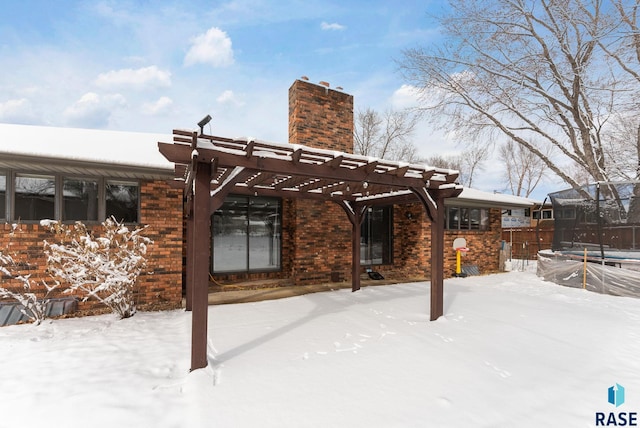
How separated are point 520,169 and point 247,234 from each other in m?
32.2

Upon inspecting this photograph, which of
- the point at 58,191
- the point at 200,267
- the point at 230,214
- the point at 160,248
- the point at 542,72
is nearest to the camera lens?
the point at 200,267

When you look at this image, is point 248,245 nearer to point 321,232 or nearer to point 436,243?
point 321,232

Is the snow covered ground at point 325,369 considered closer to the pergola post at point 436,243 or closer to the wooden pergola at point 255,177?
the pergola post at point 436,243

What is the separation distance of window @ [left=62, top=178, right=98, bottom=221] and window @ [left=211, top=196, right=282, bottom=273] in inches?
107

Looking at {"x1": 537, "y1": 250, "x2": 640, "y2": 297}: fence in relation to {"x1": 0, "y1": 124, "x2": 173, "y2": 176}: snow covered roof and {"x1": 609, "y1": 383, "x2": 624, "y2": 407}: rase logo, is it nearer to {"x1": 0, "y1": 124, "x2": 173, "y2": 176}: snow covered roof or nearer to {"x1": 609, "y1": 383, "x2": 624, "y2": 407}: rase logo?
{"x1": 609, "y1": 383, "x2": 624, "y2": 407}: rase logo

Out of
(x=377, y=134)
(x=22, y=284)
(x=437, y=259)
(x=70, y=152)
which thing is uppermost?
(x=377, y=134)

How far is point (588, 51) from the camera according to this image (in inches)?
464

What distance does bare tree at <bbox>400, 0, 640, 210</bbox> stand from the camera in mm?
11047

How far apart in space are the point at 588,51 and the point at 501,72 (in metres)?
2.94

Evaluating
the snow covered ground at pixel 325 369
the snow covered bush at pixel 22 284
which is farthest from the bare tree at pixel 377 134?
the snow covered bush at pixel 22 284

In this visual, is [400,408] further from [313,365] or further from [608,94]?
[608,94]

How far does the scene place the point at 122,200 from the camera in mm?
6020

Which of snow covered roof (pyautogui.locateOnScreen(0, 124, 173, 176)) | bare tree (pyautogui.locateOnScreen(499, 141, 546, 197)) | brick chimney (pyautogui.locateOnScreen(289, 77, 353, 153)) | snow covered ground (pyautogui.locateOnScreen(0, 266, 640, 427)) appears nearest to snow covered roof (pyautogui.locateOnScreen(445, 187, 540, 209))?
brick chimney (pyautogui.locateOnScreen(289, 77, 353, 153))

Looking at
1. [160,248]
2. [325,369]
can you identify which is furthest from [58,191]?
[325,369]
